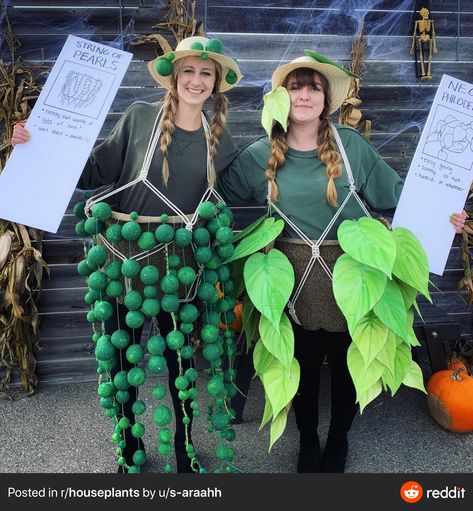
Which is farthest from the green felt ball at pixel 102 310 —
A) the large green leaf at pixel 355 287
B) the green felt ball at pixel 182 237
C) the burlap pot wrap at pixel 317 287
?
the large green leaf at pixel 355 287

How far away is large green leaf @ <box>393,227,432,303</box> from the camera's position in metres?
1.88

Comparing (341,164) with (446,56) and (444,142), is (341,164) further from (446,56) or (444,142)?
(446,56)

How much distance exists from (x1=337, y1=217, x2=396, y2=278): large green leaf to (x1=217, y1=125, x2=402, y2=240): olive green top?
0.10 metres

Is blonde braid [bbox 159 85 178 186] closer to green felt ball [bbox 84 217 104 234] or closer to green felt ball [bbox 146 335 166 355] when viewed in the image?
green felt ball [bbox 84 217 104 234]

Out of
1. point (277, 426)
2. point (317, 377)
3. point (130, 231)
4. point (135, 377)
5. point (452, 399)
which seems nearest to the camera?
point (130, 231)

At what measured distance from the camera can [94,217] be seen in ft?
5.69

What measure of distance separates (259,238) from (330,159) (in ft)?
1.27

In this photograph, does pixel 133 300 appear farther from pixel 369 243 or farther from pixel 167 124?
pixel 369 243

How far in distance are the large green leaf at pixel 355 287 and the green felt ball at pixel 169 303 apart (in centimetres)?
56

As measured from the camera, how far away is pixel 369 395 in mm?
1899

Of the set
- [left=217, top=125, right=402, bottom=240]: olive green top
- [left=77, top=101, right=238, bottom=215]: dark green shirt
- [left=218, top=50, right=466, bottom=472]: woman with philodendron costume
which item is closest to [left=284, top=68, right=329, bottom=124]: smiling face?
[left=218, top=50, right=466, bottom=472]: woman with philodendron costume

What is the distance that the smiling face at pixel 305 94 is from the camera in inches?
72.2

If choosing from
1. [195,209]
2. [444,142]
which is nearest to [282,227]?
[195,209]

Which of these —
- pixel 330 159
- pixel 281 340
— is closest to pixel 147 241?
pixel 281 340
